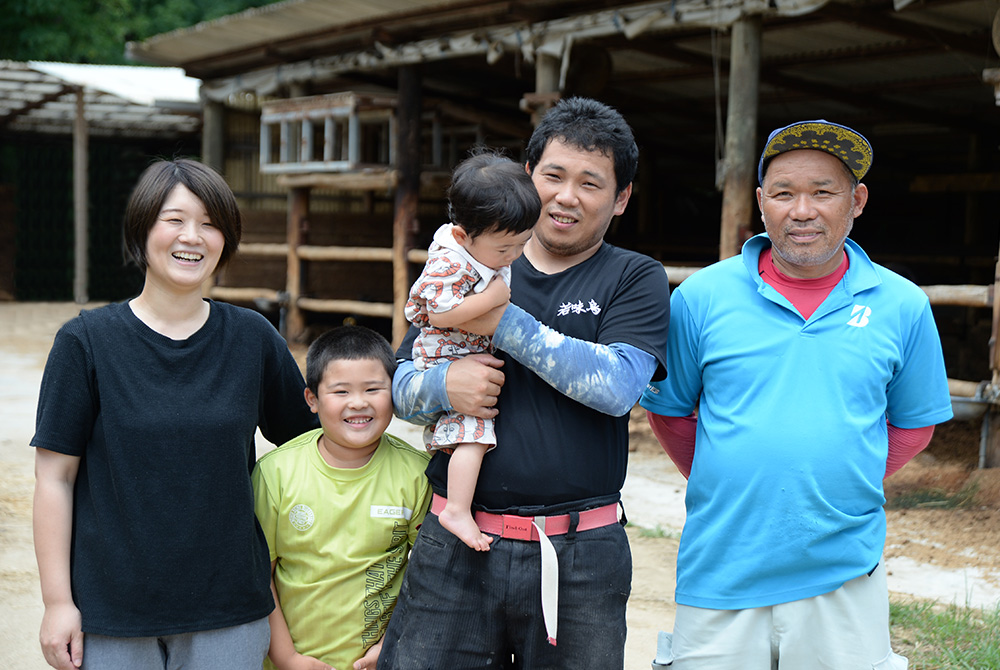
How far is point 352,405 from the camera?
89.3 inches

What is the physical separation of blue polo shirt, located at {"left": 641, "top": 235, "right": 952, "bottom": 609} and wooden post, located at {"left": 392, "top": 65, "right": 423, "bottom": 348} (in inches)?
267

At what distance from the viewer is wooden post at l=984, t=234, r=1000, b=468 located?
5266mm

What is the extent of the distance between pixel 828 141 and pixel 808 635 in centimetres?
112

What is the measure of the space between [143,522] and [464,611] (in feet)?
2.34

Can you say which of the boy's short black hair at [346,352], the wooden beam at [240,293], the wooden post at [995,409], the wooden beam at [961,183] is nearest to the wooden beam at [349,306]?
the wooden beam at [240,293]

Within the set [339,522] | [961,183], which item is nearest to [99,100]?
[961,183]

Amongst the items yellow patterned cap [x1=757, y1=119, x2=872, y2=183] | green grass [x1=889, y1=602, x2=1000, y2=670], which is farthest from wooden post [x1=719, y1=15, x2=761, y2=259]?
yellow patterned cap [x1=757, y1=119, x2=872, y2=183]

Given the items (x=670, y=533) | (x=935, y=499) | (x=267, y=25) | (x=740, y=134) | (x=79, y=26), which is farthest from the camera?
(x=79, y=26)

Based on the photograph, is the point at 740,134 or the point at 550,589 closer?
the point at 550,589

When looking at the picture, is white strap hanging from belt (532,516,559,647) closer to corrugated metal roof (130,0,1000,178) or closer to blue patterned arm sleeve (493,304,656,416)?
blue patterned arm sleeve (493,304,656,416)

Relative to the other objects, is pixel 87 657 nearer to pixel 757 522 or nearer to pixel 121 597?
pixel 121 597

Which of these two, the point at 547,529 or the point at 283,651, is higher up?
the point at 547,529

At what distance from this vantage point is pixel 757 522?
2.07m

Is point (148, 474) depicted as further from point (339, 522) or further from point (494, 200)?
point (494, 200)
